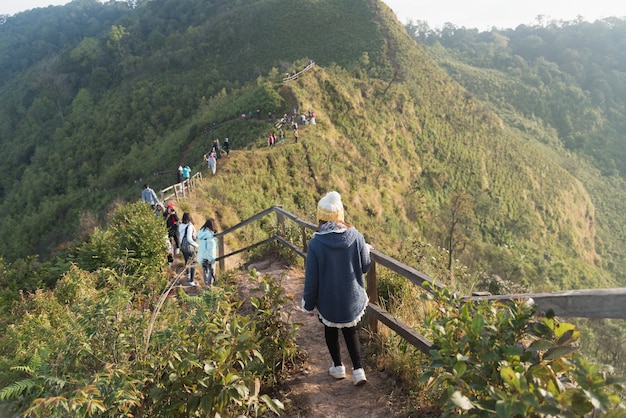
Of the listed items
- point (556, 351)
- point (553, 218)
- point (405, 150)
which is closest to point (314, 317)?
point (556, 351)

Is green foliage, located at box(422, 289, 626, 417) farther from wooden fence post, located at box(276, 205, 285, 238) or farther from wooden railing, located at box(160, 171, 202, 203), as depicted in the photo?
wooden railing, located at box(160, 171, 202, 203)

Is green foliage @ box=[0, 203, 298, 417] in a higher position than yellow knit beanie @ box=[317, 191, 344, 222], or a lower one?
lower

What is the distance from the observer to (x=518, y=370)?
179 cm

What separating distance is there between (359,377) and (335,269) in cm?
104

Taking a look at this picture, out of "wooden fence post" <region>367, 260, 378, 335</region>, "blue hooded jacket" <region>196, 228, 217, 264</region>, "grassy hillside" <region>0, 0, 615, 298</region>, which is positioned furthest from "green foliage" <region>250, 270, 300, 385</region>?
"grassy hillside" <region>0, 0, 615, 298</region>

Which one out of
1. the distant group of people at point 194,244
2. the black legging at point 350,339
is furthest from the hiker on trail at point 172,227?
the black legging at point 350,339

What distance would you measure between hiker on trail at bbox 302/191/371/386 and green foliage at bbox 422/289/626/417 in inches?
44.0

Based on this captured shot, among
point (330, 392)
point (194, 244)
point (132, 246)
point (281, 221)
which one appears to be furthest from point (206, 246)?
point (330, 392)

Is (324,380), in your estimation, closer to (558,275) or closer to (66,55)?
(558,275)

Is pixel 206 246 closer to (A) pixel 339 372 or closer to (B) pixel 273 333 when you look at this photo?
(B) pixel 273 333

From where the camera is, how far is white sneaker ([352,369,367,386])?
3516 mm

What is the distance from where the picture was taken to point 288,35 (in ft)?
163

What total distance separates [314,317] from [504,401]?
3.70 metres

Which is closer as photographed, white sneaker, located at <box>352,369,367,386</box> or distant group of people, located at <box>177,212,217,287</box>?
white sneaker, located at <box>352,369,367,386</box>
